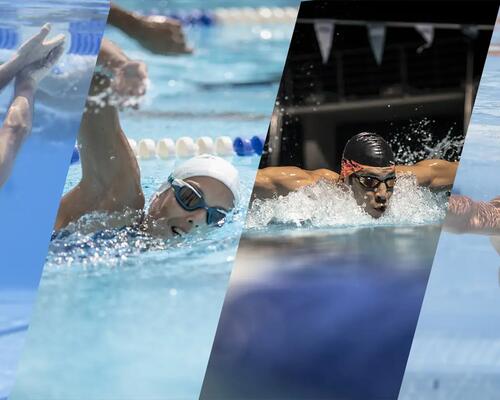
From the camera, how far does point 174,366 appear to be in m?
2.81

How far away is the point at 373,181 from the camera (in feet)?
9.70

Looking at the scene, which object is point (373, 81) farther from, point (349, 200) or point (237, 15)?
point (237, 15)

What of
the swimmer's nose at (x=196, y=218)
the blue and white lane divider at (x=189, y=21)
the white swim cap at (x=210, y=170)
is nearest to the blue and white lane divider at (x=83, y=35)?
the blue and white lane divider at (x=189, y=21)

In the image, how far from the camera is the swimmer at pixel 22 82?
276 cm

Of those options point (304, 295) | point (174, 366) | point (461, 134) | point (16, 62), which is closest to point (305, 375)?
point (304, 295)

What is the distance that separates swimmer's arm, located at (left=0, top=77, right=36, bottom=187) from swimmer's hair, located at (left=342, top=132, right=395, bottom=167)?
108 cm

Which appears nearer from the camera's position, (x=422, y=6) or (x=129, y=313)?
(x=129, y=313)

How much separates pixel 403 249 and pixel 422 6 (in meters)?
0.87

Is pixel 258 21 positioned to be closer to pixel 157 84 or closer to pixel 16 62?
pixel 157 84

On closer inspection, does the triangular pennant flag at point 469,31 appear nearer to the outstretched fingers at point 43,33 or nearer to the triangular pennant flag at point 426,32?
the triangular pennant flag at point 426,32

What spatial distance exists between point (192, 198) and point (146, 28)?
592mm

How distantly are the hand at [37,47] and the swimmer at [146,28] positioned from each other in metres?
0.19

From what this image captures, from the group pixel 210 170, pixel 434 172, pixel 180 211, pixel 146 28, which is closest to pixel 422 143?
pixel 434 172

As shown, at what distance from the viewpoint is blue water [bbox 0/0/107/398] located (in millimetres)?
2771
